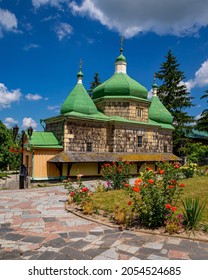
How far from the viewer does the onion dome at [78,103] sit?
64.8ft

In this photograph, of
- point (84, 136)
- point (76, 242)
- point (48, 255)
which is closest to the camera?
→ point (48, 255)

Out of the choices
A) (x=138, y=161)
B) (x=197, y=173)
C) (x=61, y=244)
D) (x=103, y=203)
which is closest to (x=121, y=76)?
(x=138, y=161)

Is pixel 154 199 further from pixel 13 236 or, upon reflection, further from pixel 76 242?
pixel 13 236

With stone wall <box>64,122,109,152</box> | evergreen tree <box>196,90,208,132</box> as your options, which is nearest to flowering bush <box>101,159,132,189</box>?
stone wall <box>64,122,109,152</box>

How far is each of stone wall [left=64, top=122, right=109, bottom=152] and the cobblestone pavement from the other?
10574 mm

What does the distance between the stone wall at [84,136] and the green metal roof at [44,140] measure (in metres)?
0.92

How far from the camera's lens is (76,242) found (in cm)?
561

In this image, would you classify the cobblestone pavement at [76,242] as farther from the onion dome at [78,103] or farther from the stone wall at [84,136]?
the onion dome at [78,103]

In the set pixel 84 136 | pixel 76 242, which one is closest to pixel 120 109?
pixel 84 136

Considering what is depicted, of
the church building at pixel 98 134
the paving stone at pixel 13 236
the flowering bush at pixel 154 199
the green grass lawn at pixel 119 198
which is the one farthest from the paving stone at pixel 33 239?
the church building at pixel 98 134

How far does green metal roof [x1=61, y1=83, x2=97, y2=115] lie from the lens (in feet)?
64.8

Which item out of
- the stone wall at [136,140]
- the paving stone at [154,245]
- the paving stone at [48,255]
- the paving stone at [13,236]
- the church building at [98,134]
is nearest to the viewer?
the paving stone at [48,255]

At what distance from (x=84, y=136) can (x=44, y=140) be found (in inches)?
119

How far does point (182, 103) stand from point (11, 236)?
2964 centimetres
